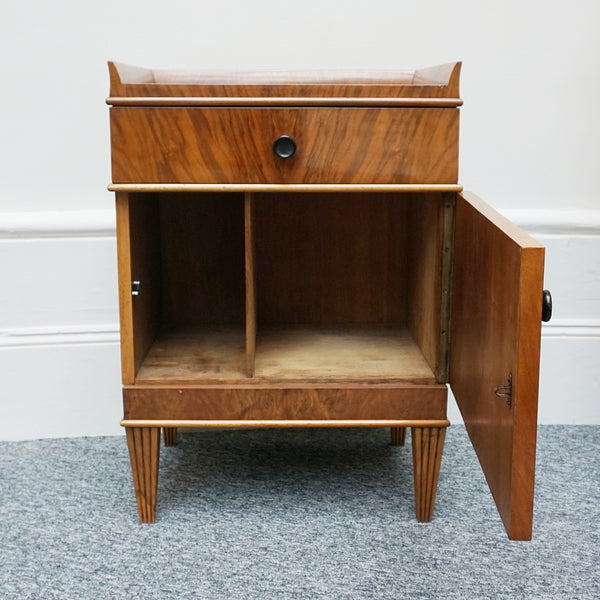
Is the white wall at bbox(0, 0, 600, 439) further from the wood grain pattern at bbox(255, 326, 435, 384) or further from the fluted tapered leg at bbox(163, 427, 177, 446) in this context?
the wood grain pattern at bbox(255, 326, 435, 384)

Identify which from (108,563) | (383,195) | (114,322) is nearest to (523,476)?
(108,563)

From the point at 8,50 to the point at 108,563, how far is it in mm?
780

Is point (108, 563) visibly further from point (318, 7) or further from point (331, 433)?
point (318, 7)

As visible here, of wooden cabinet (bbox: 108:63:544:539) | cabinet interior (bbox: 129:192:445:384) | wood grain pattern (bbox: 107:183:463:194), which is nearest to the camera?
wooden cabinet (bbox: 108:63:544:539)

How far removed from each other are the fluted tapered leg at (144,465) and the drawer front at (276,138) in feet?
1.02

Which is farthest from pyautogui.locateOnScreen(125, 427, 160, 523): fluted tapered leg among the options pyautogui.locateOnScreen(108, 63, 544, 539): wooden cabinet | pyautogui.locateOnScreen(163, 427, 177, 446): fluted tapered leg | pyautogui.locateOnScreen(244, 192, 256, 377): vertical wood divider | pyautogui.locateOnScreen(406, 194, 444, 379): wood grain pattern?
pyautogui.locateOnScreen(406, 194, 444, 379): wood grain pattern

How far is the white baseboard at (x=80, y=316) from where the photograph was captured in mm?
1304

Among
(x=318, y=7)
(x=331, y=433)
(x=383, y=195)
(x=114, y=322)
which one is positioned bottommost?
(x=331, y=433)

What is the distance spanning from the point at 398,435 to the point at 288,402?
1.12ft

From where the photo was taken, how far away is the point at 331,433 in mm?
1345

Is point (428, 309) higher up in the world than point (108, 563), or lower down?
higher up

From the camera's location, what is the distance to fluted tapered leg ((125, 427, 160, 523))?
3.33 feet

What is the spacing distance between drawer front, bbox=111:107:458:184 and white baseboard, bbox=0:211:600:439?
40cm

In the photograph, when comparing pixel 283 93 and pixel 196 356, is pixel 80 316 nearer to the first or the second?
pixel 196 356
